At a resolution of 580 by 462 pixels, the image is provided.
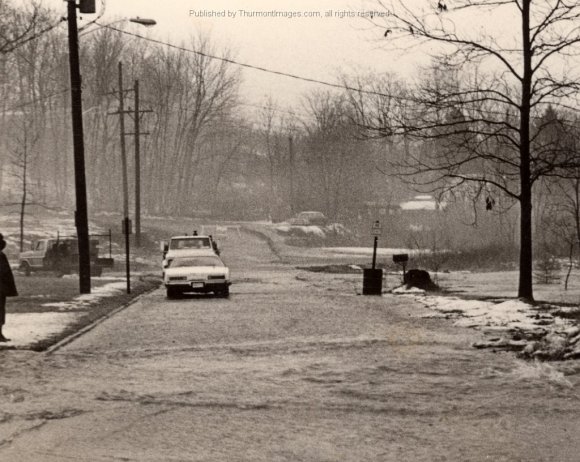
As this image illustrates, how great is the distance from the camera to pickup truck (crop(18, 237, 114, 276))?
3806cm

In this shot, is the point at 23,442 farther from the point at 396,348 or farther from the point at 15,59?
the point at 15,59

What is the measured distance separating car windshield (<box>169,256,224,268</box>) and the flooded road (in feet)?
31.1

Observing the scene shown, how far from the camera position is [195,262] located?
28578mm

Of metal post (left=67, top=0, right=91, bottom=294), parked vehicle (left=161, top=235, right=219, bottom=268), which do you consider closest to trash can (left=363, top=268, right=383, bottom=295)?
parked vehicle (left=161, top=235, right=219, bottom=268)

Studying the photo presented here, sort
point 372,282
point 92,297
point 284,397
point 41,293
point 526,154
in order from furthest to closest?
point 372,282, point 41,293, point 92,297, point 526,154, point 284,397

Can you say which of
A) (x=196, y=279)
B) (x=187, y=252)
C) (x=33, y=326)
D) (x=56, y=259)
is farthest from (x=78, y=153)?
(x=56, y=259)

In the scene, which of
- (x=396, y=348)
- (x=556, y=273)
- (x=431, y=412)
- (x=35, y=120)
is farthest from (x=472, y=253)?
(x=35, y=120)

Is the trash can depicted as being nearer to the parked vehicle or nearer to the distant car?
the parked vehicle

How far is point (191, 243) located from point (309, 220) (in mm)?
42372

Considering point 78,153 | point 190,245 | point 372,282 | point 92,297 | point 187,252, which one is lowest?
point 92,297

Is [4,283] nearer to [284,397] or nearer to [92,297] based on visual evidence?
[284,397]

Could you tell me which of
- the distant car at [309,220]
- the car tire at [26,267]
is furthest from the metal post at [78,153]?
the distant car at [309,220]

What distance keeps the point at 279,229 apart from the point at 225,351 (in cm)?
5677

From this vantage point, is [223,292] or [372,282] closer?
[223,292]
